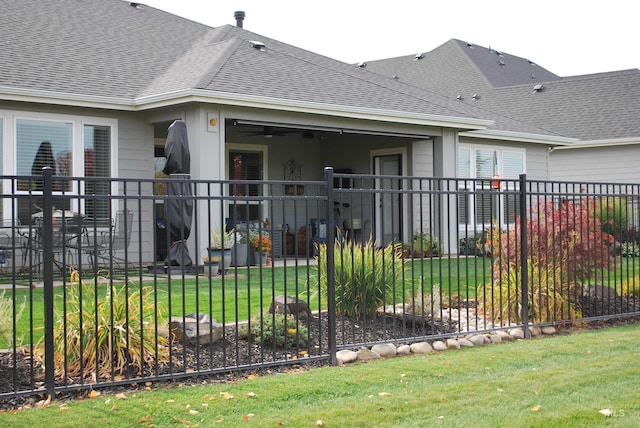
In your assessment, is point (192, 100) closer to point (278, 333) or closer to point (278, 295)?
point (278, 295)

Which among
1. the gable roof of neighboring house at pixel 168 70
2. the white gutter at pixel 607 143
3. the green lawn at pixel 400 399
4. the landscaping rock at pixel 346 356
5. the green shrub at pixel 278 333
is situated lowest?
the green lawn at pixel 400 399

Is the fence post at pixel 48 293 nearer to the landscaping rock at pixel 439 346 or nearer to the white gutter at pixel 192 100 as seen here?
the landscaping rock at pixel 439 346

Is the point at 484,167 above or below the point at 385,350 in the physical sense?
above

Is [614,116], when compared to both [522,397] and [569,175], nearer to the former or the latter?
[569,175]

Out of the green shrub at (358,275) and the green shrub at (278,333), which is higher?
the green shrub at (358,275)

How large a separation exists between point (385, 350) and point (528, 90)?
20.4 m

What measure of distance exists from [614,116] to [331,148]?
9.26m

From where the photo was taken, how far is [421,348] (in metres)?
7.04

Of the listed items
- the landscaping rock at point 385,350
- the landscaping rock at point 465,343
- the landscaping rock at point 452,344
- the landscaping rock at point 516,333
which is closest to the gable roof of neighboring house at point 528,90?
the landscaping rock at point 516,333

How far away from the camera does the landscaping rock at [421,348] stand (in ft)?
23.0

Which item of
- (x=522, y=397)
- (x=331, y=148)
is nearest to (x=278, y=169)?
(x=331, y=148)

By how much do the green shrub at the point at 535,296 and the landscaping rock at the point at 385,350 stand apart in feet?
5.44

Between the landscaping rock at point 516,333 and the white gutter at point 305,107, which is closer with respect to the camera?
the landscaping rock at point 516,333

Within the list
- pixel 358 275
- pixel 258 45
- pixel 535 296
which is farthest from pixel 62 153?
pixel 535 296
